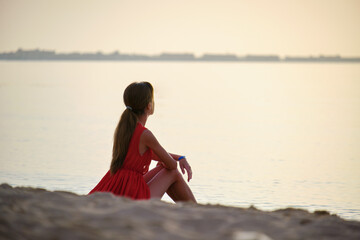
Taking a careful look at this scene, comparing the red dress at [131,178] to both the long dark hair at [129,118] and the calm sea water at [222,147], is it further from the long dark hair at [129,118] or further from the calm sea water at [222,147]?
the calm sea water at [222,147]

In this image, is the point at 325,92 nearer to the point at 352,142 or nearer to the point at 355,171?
the point at 352,142

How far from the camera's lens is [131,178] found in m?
5.04

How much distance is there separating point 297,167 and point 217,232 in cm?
676

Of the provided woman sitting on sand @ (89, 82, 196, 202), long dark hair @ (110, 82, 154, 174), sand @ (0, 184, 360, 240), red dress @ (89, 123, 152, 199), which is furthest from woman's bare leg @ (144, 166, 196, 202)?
sand @ (0, 184, 360, 240)

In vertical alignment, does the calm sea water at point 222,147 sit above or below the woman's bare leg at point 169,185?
below

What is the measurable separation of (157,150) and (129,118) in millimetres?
352

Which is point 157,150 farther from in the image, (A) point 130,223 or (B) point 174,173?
(A) point 130,223

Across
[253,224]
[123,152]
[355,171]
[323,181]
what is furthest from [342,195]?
[253,224]

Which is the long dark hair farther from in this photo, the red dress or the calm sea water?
the calm sea water

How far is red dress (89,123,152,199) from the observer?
16.5ft

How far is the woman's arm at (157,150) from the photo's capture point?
5035 mm

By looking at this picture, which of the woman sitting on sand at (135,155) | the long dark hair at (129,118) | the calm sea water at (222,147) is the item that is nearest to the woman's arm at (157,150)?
the woman sitting on sand at (135,155)

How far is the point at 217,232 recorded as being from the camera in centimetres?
342

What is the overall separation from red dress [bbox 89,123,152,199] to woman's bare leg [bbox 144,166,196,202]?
11cm
